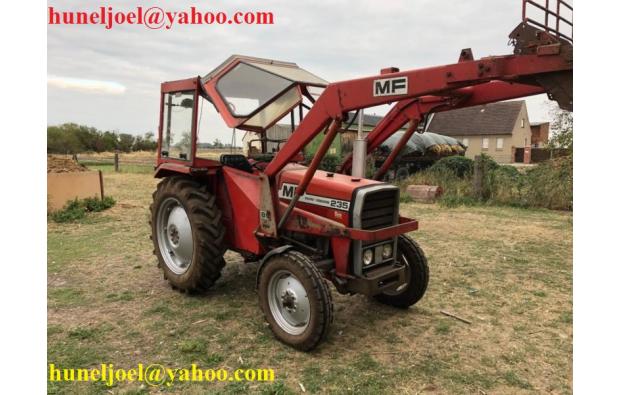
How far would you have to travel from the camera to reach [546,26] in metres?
2.72

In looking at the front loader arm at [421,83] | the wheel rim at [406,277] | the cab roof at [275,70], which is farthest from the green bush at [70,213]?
the wheel rim at [406,277]

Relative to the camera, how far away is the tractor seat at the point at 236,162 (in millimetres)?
4676

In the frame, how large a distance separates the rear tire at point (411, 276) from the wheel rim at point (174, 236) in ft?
7.59

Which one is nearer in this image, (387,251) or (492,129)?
(387,251)

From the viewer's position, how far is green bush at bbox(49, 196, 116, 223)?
8617 millimetres

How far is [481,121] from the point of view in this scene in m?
38.5

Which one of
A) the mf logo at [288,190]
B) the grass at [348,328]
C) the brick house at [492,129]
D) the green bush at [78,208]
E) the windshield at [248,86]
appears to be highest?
the brick house at [492,129]

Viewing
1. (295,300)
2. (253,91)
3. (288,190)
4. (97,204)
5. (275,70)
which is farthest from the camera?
(97,204)

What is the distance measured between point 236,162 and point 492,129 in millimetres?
37575

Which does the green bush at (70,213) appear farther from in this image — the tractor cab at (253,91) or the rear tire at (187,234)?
the tractor cab at (253,91)

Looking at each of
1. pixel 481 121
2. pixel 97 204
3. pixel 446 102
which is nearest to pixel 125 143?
pixel 97 204

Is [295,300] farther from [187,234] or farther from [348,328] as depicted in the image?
[187,234]

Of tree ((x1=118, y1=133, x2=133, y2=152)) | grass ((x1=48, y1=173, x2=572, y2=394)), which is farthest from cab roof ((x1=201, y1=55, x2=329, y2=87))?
tree ((x1=118, y1=133, x2=133, y2=152))

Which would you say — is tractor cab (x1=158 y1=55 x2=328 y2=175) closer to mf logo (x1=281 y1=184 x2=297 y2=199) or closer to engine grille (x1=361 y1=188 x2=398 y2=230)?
mf logo (x1=281 y1=184 x2=297 y2=199)
